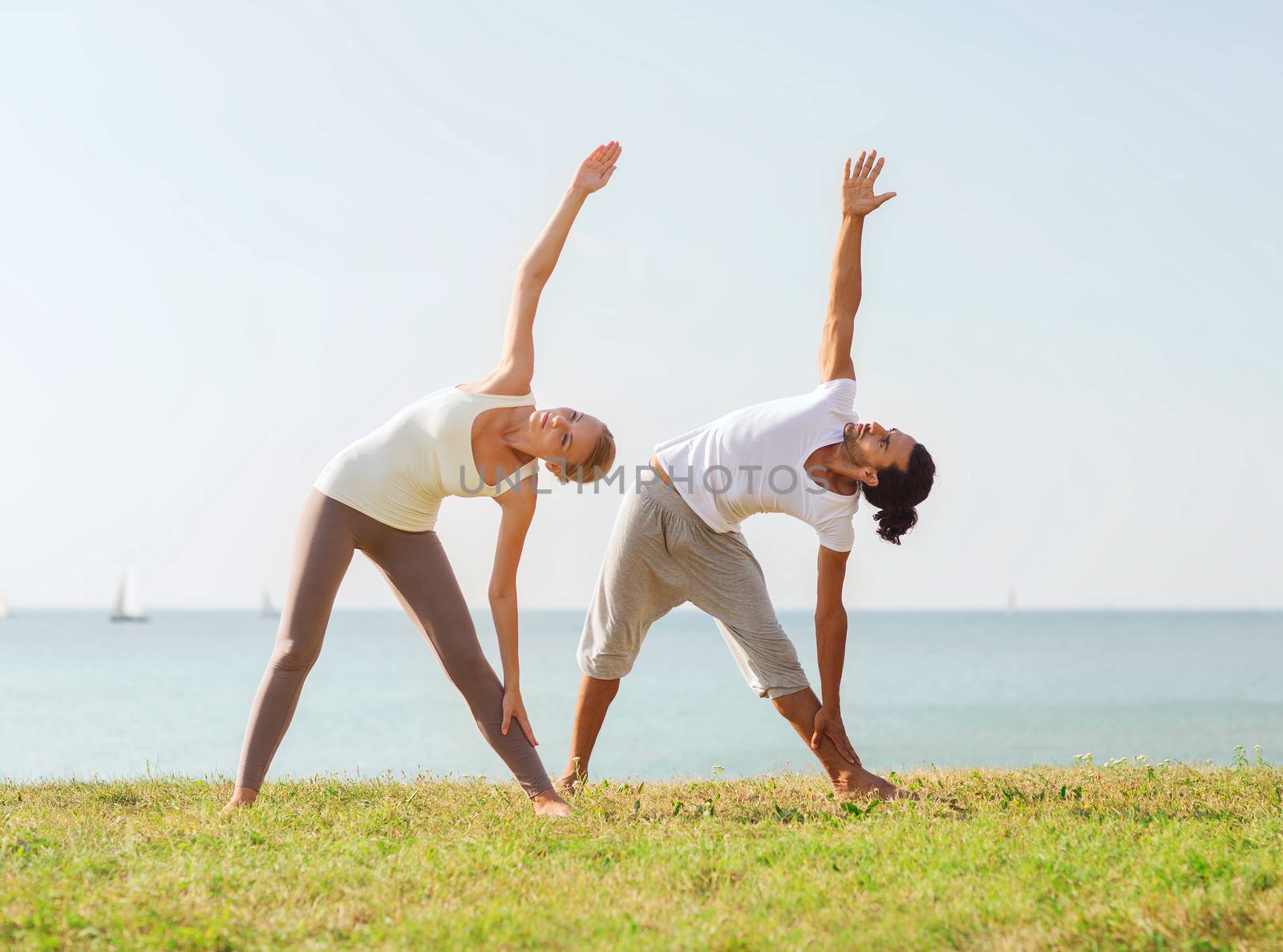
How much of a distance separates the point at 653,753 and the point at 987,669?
147 feet

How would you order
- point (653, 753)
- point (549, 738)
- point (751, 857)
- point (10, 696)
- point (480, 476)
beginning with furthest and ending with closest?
point (10, 696) < point (549, 738) < point (653, 753) < point (480, 476) < point (751, 857)

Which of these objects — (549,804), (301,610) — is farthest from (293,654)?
(549,804)

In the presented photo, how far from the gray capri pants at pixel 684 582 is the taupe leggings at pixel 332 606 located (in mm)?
716

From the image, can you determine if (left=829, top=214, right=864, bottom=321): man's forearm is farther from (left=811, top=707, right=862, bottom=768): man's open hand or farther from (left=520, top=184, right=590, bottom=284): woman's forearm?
(left=811, top=707, right=862, bottom=768): man's open hand

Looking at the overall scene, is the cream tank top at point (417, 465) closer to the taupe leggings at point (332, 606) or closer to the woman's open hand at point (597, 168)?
the taupe leggings at point (332, 606)

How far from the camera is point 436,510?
17.5 feet

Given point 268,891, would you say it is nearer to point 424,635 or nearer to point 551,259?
point 424,635

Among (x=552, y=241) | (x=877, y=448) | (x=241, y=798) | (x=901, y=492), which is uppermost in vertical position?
(x=552, y=241)

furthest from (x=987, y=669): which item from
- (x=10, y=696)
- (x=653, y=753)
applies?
(x=10, y=696)

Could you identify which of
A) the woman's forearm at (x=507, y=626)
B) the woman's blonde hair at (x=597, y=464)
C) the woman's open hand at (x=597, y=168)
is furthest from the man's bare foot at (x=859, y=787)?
the woman's open hand at (x=597, y=168)

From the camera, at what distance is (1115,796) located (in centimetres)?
557

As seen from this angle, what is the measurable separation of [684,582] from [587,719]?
37.7 inches

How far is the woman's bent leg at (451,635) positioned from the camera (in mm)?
5238

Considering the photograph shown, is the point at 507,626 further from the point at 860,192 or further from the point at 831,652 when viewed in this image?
the point at 860,192
